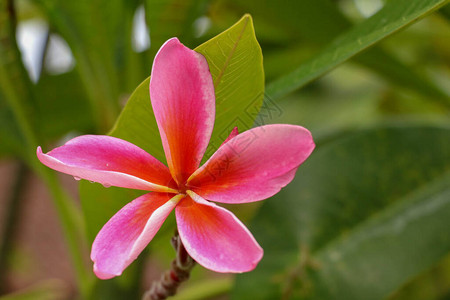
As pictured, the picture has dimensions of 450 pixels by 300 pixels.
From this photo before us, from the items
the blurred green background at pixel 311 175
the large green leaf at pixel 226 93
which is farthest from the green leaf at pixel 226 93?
the blurred green background at pixel 311 175

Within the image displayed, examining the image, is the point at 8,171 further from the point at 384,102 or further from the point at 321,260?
the point at 321,260

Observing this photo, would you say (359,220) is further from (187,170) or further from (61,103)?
(61,103)

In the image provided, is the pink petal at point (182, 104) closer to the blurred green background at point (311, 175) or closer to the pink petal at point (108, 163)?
the pink petal at point (108, 163)

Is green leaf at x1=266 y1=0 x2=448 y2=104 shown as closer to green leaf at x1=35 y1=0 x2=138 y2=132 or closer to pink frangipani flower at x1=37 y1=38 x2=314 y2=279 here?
pink frangipani flower at x1=37 y1=38 x2=314 y2=279

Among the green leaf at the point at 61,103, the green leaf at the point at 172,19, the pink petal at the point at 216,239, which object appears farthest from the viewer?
the green leaf at the point at 61,103

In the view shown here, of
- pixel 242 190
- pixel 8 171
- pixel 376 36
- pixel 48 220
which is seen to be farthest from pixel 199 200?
pixel 8 171

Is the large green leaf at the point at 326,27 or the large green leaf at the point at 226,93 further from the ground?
the large green leaf at the point at 226,93
